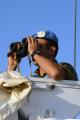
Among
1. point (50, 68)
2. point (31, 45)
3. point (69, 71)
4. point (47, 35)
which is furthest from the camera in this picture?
point (47, 35)

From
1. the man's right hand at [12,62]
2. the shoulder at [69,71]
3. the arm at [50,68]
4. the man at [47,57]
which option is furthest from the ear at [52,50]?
the arm at [50,68]

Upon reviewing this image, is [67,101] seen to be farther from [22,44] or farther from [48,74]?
[22,44]

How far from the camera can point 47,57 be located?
335cm

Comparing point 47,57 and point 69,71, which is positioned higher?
point 47,57

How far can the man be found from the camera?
3156 mm

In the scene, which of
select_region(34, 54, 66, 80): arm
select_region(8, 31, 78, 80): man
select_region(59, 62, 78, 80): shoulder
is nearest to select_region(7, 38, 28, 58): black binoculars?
select_region(8, 31, 78, 80): man

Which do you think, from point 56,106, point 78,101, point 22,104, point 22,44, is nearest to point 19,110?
point 22,104

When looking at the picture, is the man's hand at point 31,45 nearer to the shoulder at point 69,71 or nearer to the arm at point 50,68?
the arm at point 50,68

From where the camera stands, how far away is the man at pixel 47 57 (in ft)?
10.4

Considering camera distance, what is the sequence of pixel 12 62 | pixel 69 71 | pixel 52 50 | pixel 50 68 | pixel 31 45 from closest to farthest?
pixel 50 68
pixel 31 45
pixel 69 71
pixel 52 50
pixel 12 62

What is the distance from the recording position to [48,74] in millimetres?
3164

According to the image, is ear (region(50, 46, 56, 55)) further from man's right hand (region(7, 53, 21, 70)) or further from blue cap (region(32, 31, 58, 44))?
man's right hand (region(7, 53, 21, 70))

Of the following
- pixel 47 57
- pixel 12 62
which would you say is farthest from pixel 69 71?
pixel 12 62

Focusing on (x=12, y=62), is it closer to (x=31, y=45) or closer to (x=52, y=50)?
(x=52, y=50)
